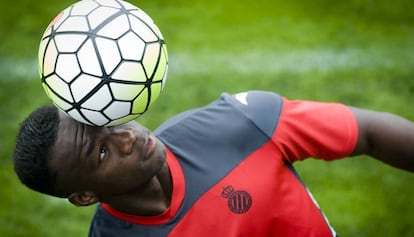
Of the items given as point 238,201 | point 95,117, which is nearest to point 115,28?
point 95,117

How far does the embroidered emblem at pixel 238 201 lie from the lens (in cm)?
255

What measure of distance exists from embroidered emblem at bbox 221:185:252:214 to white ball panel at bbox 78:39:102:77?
0.75 m

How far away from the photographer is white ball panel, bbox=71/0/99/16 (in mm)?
2354

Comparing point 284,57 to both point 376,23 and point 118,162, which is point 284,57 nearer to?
point 376,23

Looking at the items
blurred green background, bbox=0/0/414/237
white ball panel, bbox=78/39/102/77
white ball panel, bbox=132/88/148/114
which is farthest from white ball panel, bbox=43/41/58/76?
blurred green background, bbox=0/0/414/237

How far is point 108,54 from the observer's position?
225 centimetres

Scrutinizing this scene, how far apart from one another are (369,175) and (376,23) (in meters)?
1.81

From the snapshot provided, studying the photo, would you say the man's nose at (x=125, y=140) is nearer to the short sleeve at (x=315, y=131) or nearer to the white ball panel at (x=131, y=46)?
the white ball panel at (x=131, y=46)

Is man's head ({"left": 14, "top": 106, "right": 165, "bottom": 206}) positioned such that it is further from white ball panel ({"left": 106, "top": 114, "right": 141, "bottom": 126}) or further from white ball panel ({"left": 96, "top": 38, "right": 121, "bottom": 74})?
white ball panel ({"left": 96, "top": 38, "right": 121, "bottom": 74})

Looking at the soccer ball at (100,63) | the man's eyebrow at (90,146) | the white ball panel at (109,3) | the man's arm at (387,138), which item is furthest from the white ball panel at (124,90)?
the man's arm at (387,138)

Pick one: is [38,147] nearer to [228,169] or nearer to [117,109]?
[117,109]

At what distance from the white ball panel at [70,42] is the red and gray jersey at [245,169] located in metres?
0.63

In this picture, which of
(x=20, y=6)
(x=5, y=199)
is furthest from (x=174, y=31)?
(x=5, y=199)

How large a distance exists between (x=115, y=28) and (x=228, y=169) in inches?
29.9
